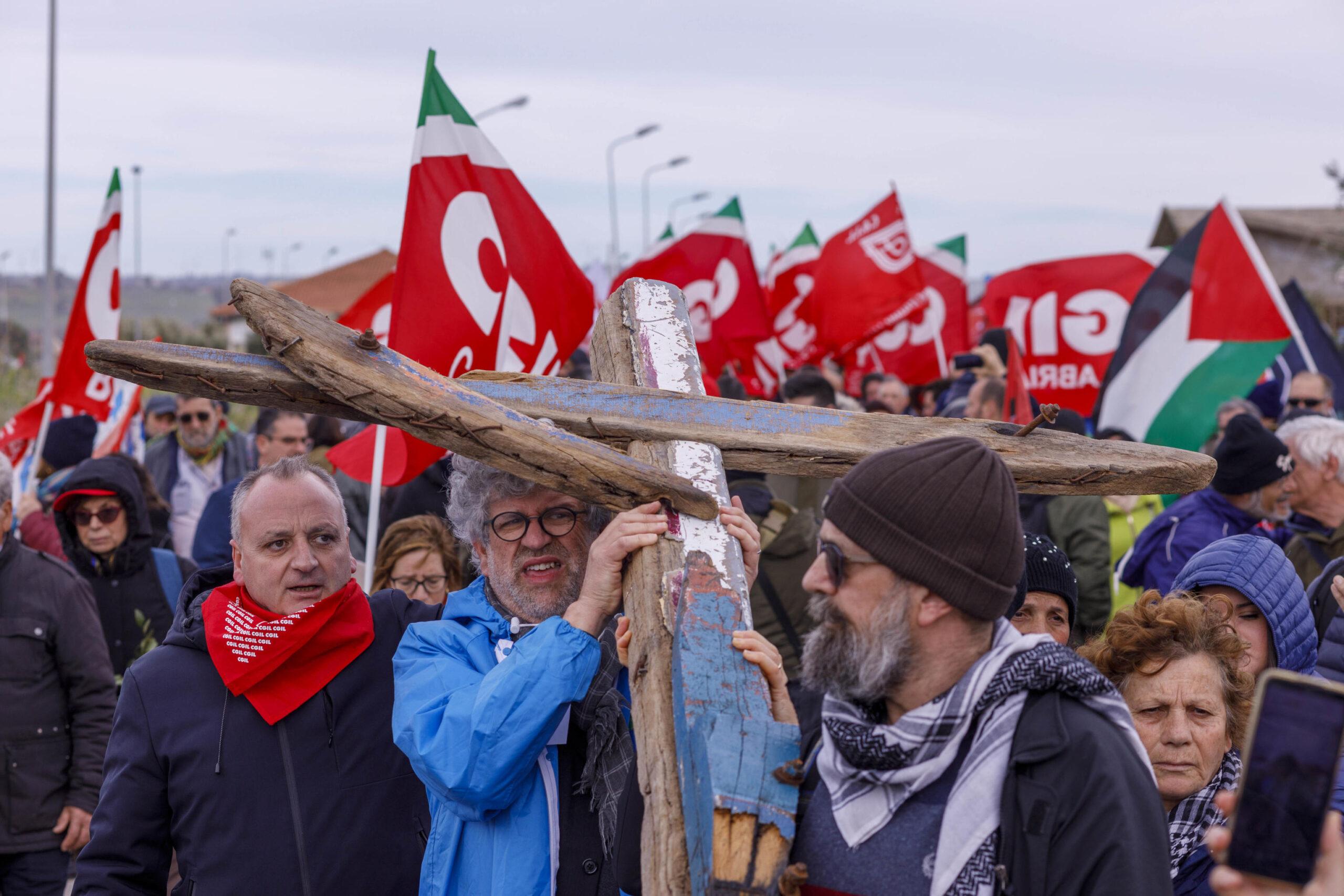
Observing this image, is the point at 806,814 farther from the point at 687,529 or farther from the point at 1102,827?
the point at 687,529

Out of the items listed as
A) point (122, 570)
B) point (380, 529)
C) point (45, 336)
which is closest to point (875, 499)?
point (122, 570)

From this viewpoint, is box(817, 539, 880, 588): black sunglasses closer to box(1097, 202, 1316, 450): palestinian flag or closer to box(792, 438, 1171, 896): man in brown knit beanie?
box(792, 438, 1171, 896): man in brown knit beanie

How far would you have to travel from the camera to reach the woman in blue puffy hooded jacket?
3.04m

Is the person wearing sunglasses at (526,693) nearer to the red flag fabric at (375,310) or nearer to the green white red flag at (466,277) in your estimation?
the green white red flag at (466,277)

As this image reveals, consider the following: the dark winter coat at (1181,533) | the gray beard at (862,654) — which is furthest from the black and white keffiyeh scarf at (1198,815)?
the dark winter coat at (1181,533)

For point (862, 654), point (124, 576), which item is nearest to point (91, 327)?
point (124, 576)

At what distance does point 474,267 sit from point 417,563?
44.7 inches

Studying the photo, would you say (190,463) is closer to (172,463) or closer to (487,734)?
(172,463)

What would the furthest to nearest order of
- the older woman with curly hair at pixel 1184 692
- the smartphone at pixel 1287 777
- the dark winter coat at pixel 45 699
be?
the dark winter coat at pixel 45 699
the older woman with curly hair at pixel 1184 692
the smartphone at pixel 1287 777

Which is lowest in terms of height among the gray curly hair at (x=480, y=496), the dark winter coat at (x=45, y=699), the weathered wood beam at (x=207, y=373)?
the dark winter coat at (x=45, y=699)

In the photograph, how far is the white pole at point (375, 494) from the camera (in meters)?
4.32

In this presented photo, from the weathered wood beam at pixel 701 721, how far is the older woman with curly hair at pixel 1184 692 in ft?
3.60

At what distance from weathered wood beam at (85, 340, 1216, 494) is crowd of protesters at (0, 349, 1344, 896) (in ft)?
0.43

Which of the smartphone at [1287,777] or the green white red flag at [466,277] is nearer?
the smartphone at [1287,777]
